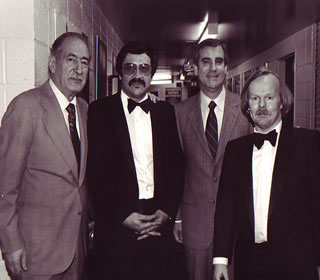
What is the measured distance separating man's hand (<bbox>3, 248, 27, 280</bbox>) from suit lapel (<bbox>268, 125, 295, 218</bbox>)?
120 centimetres

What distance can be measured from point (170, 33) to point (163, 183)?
18.9 ft

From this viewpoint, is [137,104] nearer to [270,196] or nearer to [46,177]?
[46,177]

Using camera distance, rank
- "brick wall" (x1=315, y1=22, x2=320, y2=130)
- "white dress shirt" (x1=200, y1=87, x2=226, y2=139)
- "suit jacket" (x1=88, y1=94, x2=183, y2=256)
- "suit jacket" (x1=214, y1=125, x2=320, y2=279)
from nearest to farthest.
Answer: "suit jacket" (x1=214, y1=125, x2=320, y2=279), "suit jacket" (x1=88, y1=94, x2=183, y2=256), "white dress shirt" (x1=200, y1=87, x2=226, y2=139), "brick wall" (x1=315, y1=22, x2=320, y2=130)

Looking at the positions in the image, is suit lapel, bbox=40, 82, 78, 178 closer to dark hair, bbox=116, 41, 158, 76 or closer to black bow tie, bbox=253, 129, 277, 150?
dark hair, bbox=116, 41, 158, 76

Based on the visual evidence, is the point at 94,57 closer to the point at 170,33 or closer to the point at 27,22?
the point at 27,22

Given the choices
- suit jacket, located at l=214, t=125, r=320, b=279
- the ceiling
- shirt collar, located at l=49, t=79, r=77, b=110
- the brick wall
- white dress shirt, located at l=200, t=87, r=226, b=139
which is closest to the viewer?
suit jacket, located at l=214, t=125, r=320, b=279

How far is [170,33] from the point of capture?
24.6ft

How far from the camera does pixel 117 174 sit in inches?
87.1

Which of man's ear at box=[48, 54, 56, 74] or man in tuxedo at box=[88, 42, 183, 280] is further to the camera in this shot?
man in tuxedo at box=[88, 42, 183, 280]

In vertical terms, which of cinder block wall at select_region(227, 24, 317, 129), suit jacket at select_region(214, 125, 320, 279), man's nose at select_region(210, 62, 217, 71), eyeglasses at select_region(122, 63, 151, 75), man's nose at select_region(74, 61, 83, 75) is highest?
cinder block wall at select_region(227, 24, 317, 129)

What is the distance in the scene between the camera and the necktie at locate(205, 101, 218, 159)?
2.34 meters

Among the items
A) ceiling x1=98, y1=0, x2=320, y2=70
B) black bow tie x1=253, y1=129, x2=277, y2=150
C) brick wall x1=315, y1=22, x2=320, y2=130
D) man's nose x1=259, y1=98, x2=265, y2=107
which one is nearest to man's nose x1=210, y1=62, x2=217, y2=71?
man's nose x1=259, y1=98, x2=265, y2=107

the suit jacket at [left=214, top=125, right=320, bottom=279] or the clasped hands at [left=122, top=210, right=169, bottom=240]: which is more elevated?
the suit jacket at [left=214, top=125, right=320, bottom=279]

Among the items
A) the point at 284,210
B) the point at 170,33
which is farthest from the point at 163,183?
the point at 170,33
